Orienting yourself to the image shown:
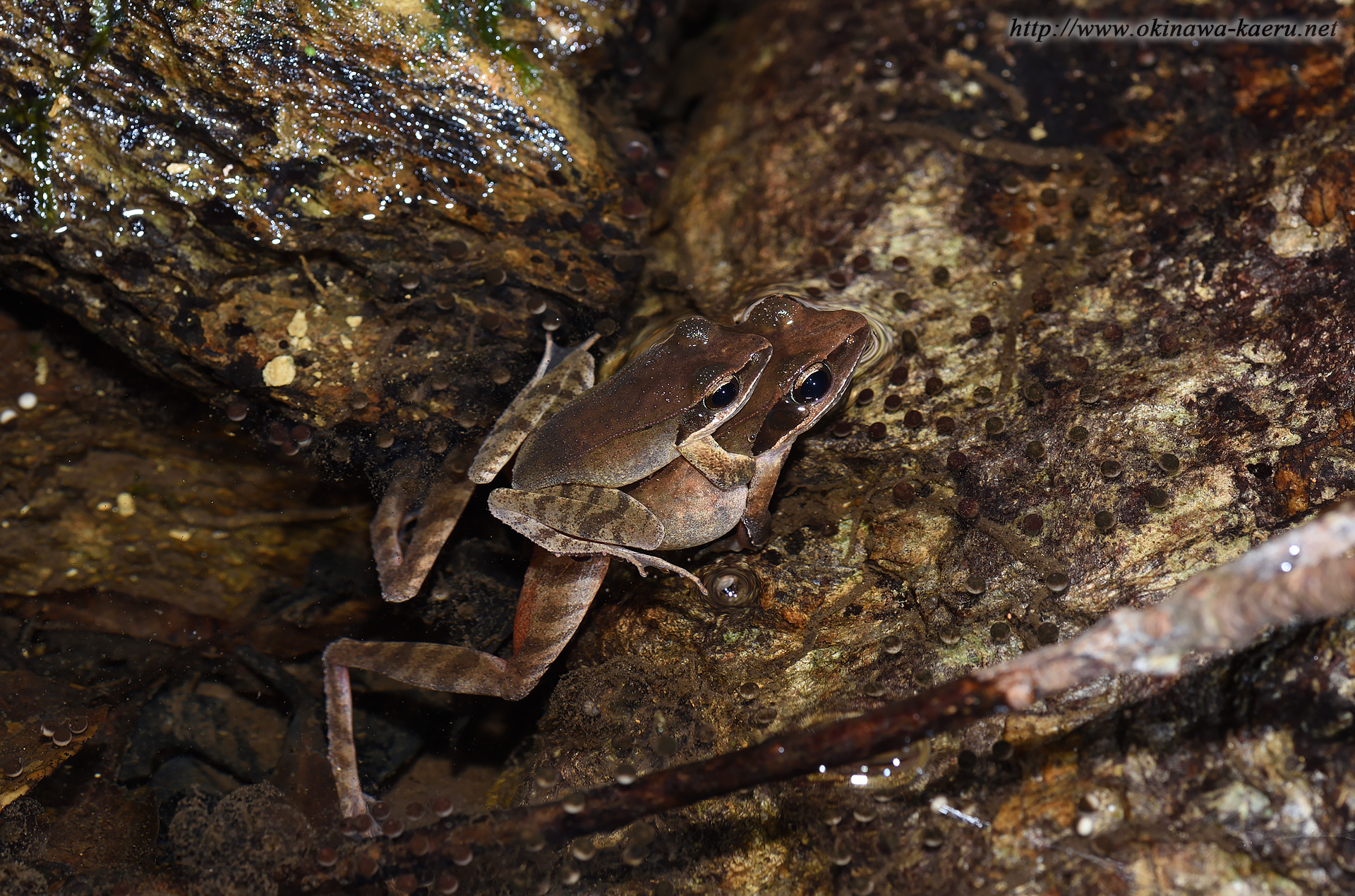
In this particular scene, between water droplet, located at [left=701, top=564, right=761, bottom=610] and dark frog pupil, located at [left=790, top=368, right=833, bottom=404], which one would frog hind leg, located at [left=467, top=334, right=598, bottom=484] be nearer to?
dark frog pupil, located at [left=790, top=368, right=833, bottom=404]

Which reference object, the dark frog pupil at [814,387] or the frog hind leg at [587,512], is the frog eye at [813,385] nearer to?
the dark frog pupil at [814,387]

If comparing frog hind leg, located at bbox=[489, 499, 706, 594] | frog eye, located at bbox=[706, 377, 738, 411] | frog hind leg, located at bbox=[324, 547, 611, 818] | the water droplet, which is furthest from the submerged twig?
frog hind leg, located at bbox=[324, 547, 611, 818]

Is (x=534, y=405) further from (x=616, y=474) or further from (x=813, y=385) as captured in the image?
(x=813, y=385)

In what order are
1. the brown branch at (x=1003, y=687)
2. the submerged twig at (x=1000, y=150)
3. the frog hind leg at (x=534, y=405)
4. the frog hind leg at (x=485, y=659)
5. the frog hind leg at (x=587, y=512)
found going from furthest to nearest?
the submerged twig at (x=1000, y=150)
the frog hind leg at (x=534, y=405)
the frog hind leg at (x=485, y=659)
the frog hind leg at (x=587, y=512)
the brown branch at (x=1003, y=687)

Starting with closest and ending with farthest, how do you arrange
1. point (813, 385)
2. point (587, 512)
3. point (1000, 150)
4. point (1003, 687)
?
1. point (1003, 687)
2. point (587, 512)
3. point (813, 385)
4. point (1000, 150)

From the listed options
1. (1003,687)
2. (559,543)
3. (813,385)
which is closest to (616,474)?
(559,543)

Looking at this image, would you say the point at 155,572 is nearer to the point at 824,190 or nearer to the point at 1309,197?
the point at 824,190

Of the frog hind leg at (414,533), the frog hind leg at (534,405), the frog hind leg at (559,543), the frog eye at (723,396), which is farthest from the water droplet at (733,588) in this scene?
the frog hind leg at (414,533)
